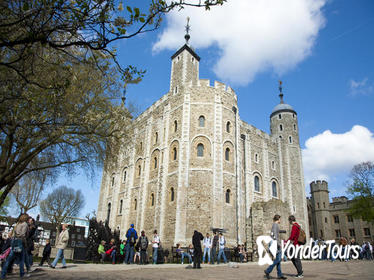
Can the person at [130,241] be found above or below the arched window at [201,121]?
below

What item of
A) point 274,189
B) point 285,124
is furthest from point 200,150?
point 285,124

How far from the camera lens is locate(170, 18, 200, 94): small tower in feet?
83.2

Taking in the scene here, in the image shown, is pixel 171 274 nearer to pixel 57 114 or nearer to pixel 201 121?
pixel 57 114

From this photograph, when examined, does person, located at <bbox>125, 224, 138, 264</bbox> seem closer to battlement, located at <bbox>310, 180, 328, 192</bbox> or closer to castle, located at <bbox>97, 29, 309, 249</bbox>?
castle, located at <bbox>97, 29, 309, 249</bbox>

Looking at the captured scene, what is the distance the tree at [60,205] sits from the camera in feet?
136

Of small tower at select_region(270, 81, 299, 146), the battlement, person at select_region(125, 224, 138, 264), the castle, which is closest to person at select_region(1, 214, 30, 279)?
person at select_region(125, 224, 138, 264)

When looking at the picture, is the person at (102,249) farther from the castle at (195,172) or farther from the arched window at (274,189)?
the arched window at (274,189)

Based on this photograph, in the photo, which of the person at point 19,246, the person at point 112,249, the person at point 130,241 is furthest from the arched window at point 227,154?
the person at point 19,246

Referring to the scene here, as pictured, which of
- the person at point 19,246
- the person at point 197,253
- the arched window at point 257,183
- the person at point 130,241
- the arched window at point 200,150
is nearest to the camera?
the person at point 19,246

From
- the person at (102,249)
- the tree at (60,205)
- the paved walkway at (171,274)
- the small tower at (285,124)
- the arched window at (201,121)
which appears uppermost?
the small tower at (285,124)

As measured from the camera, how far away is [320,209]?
42812mm

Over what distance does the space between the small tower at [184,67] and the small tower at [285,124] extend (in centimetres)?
1425

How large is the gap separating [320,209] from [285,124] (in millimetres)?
16777

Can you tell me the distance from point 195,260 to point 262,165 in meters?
Result: 20.5
